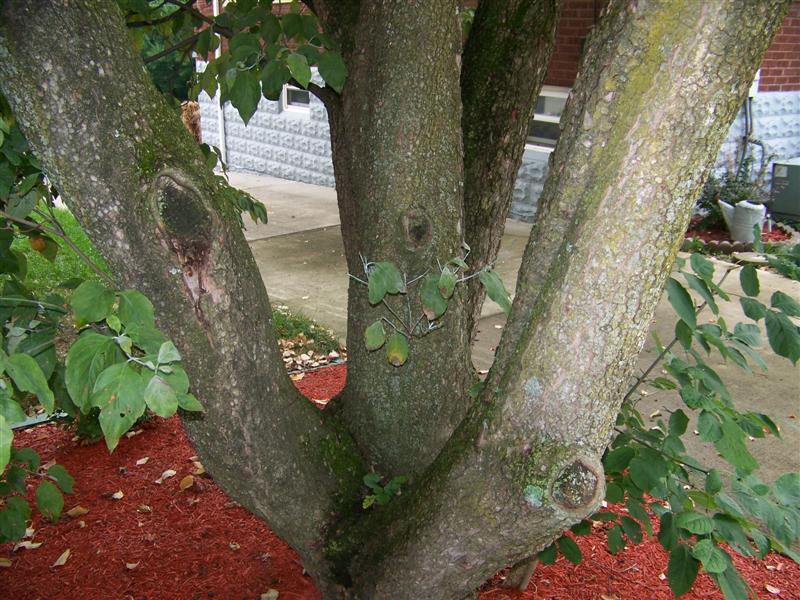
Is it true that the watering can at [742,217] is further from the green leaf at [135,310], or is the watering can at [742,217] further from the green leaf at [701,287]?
the green leaf at [135,310]

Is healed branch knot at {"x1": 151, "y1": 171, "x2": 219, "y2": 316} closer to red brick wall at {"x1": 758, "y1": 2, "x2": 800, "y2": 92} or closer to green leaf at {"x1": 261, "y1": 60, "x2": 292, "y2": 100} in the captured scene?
green leaf at {"x1": 261, "y1": 60, "x2": 292, "y2": 100}

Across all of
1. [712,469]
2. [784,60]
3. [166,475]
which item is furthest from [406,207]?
[784,60]

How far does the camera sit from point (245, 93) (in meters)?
2.55

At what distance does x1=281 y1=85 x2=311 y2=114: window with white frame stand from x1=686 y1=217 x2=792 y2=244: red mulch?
6143 millimetres

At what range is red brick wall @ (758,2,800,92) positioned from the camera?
30.9ft

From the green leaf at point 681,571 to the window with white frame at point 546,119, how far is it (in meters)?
7.59


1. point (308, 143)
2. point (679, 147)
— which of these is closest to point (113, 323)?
point (679, 147)

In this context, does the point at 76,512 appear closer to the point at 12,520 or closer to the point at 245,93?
the point at 12,520

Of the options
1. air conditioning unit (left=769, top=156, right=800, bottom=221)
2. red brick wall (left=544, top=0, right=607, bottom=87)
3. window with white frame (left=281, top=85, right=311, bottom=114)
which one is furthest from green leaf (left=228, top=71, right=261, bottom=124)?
window with white frame (left=281, top=85, right=311, bottom=114)

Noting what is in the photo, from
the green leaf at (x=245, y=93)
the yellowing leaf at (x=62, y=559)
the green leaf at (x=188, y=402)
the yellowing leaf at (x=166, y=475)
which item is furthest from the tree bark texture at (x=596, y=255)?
the yellowing leaf at (x=166, y=475)

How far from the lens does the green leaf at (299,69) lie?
8.04 ft

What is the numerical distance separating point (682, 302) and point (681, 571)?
0.75 m

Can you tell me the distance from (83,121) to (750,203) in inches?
331

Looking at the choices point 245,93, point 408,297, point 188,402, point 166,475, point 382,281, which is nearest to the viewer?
point 188,402
